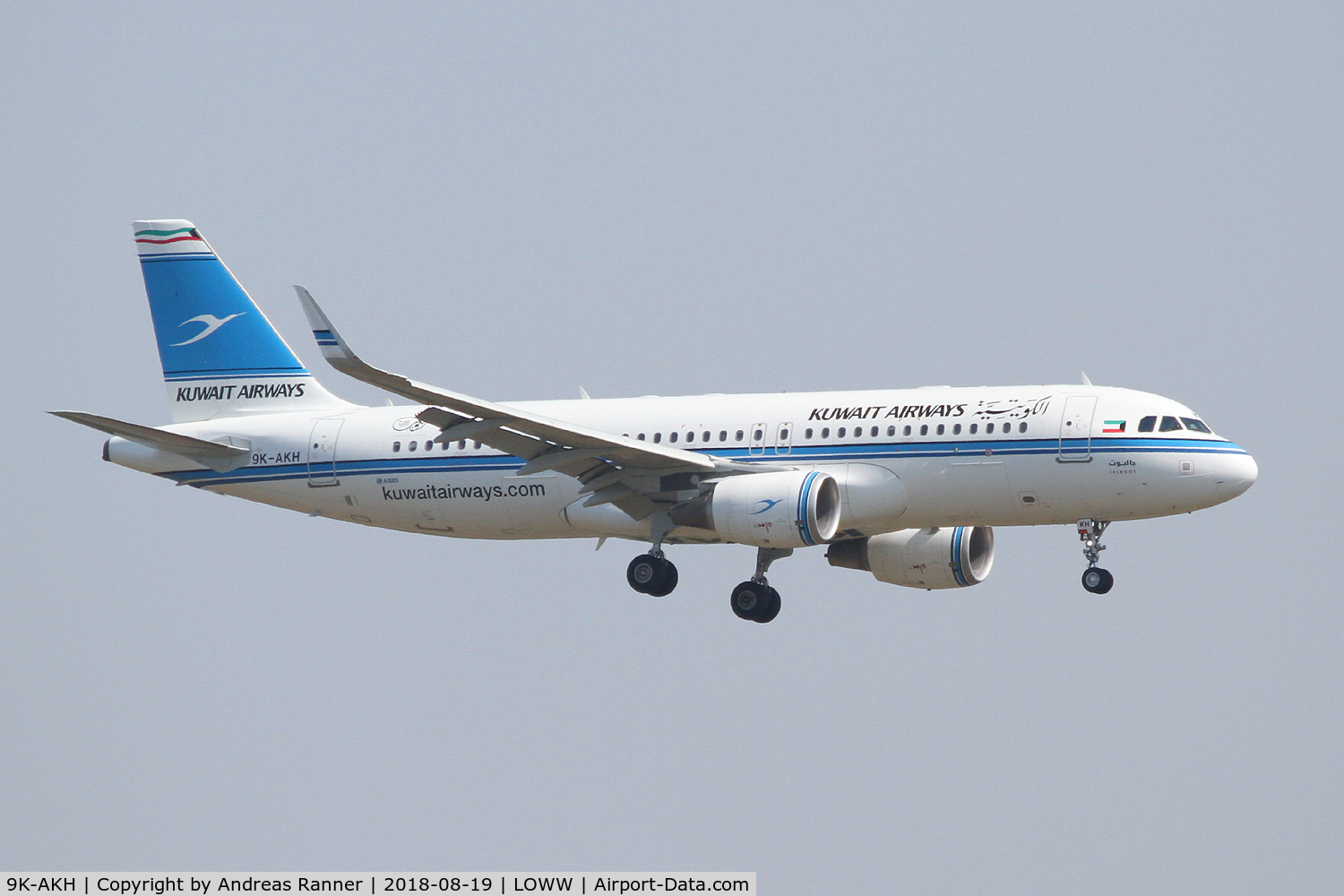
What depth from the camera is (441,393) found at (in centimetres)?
3769

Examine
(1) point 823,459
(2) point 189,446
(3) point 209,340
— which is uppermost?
(3) point 209,340

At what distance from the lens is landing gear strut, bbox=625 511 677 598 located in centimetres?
4331

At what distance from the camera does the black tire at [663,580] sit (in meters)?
43.4

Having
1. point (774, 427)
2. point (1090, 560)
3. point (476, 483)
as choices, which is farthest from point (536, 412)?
point (1090, 560)

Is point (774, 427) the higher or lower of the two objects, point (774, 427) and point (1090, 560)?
the higher

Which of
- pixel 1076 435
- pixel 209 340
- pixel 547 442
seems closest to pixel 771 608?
pixel 547 442

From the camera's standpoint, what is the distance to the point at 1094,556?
41688mm

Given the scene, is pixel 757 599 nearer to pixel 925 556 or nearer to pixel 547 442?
pixel 925 556

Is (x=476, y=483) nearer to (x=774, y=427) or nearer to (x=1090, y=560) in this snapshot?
(x=774, y=427)

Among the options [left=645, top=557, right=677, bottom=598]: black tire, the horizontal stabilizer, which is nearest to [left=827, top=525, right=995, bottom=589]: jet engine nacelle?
[left=645, top=557, right=677, bottom=598]: black tire

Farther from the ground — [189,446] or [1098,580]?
[189,446]

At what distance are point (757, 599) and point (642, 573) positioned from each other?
11.1 feet

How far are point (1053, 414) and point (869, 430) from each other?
392cm

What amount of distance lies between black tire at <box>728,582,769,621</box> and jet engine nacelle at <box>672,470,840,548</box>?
4159 millimetres
